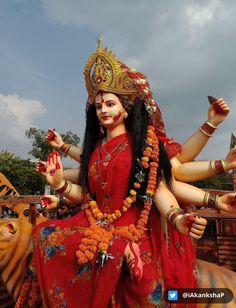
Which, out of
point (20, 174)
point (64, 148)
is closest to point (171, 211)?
point (64, 148)

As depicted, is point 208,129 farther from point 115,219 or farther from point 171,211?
point 115,219

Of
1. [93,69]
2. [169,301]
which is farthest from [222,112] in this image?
[169,301]

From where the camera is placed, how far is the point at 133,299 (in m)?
1.74

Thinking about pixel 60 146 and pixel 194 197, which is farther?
pixel 60 146

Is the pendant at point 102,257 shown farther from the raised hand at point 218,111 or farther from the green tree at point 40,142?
the green tree at point 40,142

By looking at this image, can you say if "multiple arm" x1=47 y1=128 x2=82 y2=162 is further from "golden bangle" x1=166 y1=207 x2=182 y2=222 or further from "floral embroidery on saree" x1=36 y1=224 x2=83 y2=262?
"golden bangle" x1=166 y1=207 x2=182 y2=222

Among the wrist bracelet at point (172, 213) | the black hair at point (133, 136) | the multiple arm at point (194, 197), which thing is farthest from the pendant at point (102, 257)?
the multiple arm at point (194, 197)

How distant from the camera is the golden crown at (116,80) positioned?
7.43 ft

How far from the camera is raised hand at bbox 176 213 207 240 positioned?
162 centimetres

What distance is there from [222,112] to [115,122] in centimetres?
71

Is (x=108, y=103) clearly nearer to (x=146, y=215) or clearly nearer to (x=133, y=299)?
(x=146, y=215)

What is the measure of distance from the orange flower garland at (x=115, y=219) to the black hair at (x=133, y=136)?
43 mm

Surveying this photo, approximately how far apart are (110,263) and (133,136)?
867 mm

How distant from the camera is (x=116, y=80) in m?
2.26
